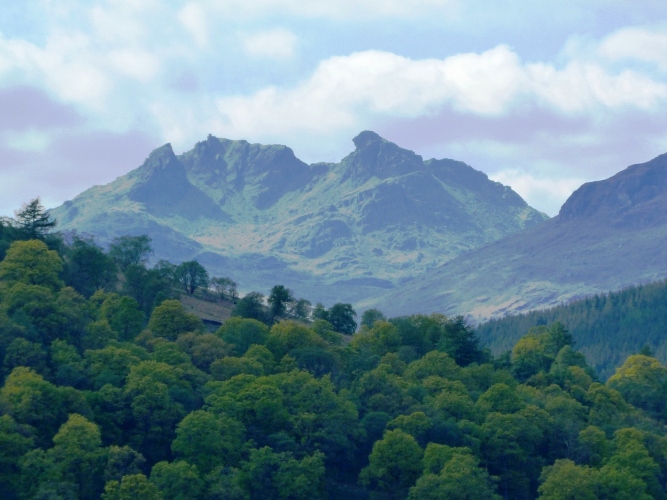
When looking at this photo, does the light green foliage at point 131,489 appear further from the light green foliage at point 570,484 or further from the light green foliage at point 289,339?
the light green foliage at point 289,339

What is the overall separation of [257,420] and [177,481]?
23.7m

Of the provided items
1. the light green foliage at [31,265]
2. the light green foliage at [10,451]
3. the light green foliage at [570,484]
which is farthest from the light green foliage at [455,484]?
the light green foliage at [31,265]

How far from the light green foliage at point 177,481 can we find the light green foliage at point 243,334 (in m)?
53.5

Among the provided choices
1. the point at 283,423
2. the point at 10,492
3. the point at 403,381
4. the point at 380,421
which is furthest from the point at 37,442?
the point at 403,381

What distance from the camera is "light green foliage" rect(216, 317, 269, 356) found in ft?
614

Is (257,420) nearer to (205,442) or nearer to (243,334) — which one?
(205,442)

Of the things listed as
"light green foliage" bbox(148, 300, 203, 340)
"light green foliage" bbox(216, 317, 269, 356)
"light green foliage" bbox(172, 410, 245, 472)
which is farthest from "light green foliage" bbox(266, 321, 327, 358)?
"light green foliage" bbox(172, 410, 245, 472)

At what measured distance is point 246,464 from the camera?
450ft

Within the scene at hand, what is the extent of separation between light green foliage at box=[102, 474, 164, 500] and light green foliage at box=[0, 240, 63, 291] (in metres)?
59.7

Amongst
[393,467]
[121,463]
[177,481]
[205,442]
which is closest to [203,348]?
[205,442]

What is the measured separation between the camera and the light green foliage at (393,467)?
14638 centimetres

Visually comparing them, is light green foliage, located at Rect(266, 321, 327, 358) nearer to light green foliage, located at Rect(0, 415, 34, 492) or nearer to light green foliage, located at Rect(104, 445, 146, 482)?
light green foliage, located at Rect(104, 445, 146, 482)

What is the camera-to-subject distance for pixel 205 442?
137m

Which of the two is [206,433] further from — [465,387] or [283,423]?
[465,387]
